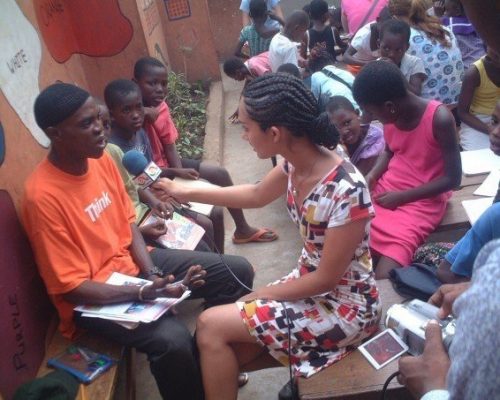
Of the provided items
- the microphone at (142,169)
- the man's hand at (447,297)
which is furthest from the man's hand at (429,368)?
the microphone at (142,169)

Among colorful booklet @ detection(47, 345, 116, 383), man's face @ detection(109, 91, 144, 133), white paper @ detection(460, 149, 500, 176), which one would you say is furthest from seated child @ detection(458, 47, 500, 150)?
colorful booklet @ detection(47, 345, 116, 383)

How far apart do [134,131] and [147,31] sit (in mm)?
2580

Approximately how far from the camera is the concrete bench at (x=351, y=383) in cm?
200

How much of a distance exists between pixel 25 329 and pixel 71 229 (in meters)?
0.54

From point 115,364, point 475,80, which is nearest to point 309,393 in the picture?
point 115,364

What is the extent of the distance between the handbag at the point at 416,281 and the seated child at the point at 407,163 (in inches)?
10.6

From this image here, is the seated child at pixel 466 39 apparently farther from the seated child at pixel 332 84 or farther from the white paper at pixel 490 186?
the white paper at pixel 490 186

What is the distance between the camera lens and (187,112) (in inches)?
250

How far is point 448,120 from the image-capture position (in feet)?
9.38

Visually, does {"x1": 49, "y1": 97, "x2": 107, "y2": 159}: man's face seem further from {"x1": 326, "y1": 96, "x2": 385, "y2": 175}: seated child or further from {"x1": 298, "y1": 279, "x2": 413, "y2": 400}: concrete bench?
{"x1": 326, "y1": 96, "x2": 385, "y2": 175}: seated child

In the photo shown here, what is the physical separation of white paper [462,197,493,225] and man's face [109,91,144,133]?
2208 millimetres

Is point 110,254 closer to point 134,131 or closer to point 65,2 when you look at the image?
point 134,131

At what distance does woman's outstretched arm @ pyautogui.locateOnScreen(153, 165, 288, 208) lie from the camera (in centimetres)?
247

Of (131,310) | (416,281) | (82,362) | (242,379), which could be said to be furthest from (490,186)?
(82,362)
